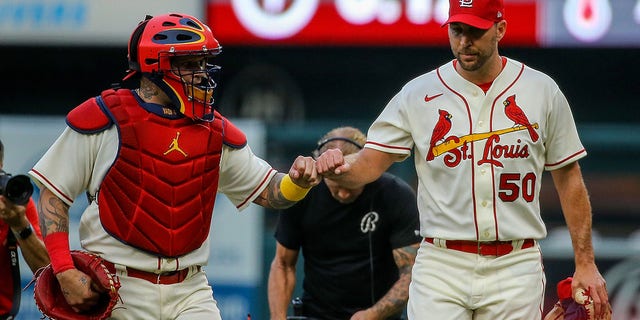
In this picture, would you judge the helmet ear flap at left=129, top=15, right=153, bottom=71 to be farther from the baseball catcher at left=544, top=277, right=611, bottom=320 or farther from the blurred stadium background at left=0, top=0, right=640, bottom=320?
the blurred stadium background at left=0, top=0, right=640, bottom=320

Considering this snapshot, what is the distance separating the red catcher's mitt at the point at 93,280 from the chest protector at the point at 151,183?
17 cm

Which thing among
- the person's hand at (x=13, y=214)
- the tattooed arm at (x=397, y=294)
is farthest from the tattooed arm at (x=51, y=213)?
the tattooed arm at (x=397, y=294)

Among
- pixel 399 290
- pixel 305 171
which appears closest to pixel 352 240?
pixel 399 290

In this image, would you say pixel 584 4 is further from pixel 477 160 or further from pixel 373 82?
pixel 477 160

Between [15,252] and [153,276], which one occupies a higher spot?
[153,276]

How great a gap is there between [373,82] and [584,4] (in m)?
2.75

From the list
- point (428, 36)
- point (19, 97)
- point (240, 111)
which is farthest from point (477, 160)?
point (19, 97)

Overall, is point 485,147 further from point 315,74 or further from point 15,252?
point 315,74

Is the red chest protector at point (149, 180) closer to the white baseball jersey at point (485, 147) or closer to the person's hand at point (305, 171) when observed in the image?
the person's hand at point (305, 171)

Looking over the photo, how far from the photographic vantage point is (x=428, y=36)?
37.9 ft

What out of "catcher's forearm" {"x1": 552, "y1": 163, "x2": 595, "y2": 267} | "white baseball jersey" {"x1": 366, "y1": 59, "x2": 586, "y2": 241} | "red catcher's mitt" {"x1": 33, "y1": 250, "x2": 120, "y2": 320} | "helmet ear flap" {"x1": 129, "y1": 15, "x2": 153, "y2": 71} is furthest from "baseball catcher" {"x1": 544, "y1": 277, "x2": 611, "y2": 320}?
"helmet ear flap" {"x1": 129, "y1": 15, "x2": 153, "y2": 71}

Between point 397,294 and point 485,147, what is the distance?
1.31 m

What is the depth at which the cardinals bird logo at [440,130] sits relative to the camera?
531 centimetres

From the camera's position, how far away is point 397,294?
6367 millimetres
